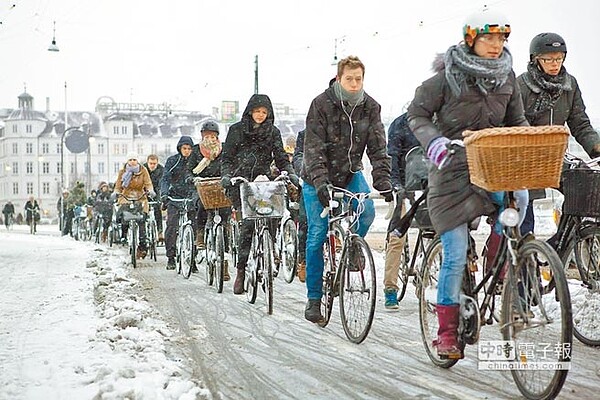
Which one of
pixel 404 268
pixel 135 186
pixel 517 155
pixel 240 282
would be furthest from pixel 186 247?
pixel 517 155

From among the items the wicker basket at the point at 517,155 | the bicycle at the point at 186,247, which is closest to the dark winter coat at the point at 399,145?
the wicker basket at the point at 517,155

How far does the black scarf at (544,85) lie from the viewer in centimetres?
641

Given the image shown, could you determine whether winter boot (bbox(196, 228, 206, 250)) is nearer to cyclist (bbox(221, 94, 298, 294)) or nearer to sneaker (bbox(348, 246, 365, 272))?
cyclist (bbox(221, 94, 298, 294))

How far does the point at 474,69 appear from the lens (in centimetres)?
481

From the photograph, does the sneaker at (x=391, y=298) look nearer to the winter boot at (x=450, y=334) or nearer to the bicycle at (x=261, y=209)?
the bicycle at (x=261, y=209)

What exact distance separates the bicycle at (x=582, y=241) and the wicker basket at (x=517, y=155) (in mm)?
1404

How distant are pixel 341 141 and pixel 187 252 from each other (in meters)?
5.24

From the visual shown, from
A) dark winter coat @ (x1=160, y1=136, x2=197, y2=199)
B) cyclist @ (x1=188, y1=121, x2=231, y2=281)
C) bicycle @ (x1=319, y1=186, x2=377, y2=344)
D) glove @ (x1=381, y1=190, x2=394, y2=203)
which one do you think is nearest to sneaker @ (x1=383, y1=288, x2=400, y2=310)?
bicycle @ (x1=319, y1=186, x2=377, y2=344)

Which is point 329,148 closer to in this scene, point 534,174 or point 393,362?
point 393,362

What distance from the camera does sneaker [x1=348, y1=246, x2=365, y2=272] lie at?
6.38 metres

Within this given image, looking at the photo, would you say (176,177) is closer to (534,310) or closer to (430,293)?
(430,293)

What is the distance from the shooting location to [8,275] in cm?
1173

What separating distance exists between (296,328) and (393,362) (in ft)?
5.30

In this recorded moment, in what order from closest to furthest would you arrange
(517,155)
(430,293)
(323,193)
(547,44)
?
(517,155)
(430,293)
(547,44)
(323,193)
